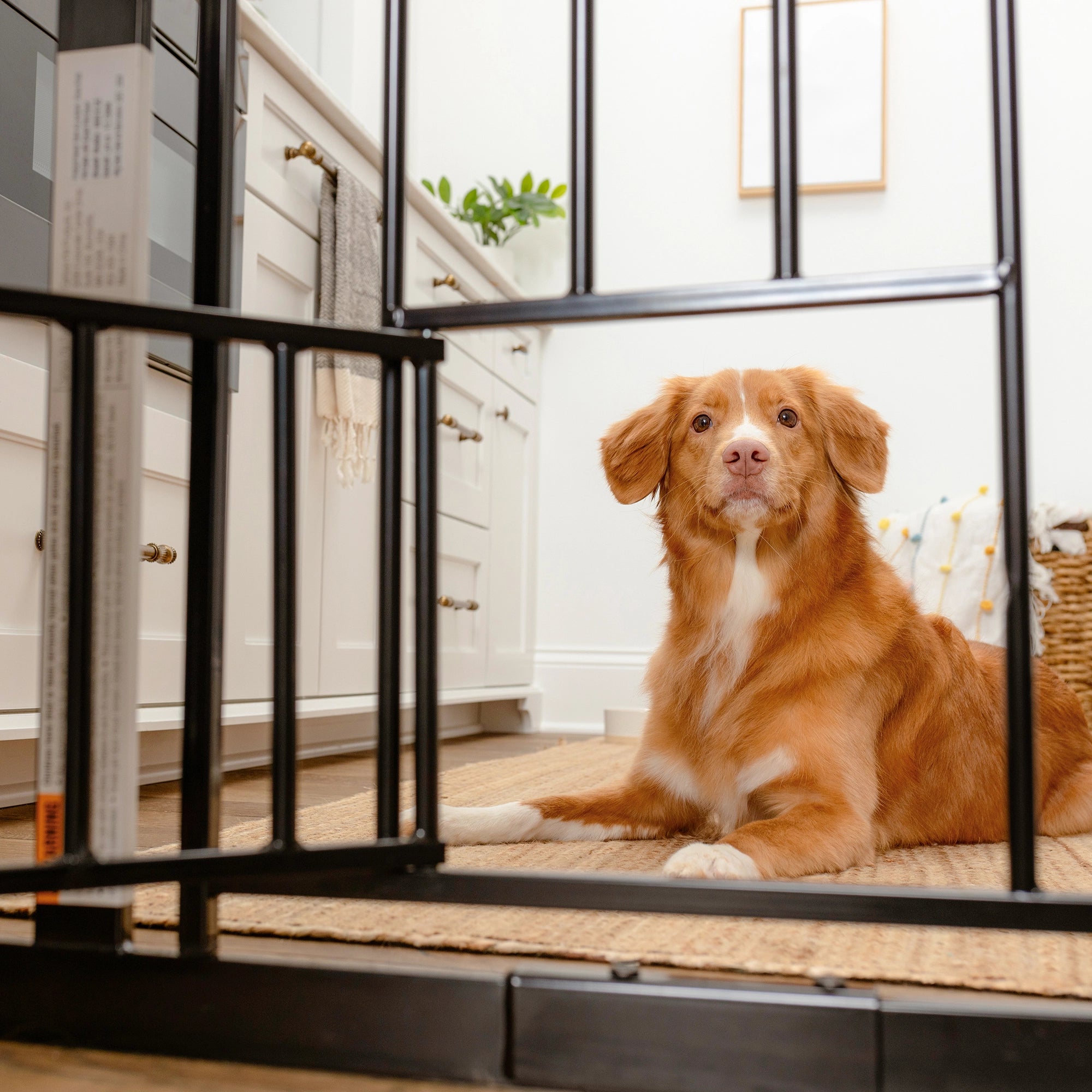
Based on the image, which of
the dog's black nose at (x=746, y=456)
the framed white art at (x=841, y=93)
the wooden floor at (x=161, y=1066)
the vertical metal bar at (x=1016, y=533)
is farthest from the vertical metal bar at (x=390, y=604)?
the framed white art at (x=841, y=93)

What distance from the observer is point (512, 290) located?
3.67 m

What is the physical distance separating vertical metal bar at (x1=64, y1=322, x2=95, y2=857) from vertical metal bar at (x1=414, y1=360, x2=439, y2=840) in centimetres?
19

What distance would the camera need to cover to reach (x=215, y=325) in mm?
635

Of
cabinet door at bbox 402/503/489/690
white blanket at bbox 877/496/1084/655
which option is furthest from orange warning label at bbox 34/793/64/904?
white blanket at bbox 877/496/1084/655

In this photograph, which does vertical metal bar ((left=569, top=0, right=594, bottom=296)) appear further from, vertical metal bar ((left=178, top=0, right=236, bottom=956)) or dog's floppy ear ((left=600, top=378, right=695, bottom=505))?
dog's floppy ear ((left=600, top=378, right=695, bottom=505))

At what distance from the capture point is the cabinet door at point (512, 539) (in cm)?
345

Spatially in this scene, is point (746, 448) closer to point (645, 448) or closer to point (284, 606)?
point (645, 448)

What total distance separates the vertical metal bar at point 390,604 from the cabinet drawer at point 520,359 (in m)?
2.75

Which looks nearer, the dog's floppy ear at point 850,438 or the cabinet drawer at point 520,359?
the dog's floppy ear at point 850,438

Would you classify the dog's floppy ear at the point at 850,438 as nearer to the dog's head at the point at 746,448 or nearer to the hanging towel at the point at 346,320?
the dog's head at the point at 746,448

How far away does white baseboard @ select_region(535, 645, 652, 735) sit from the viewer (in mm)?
3756

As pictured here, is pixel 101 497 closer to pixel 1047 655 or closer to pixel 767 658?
pixel 767 658

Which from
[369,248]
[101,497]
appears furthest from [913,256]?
[101,497]

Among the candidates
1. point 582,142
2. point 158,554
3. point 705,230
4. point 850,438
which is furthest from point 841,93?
point 582,142
